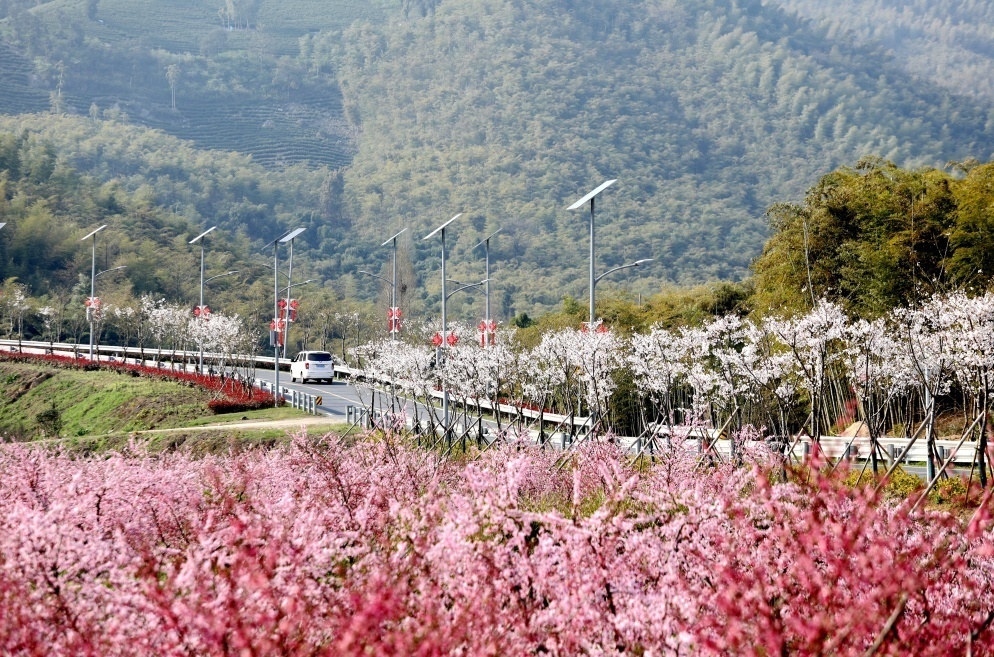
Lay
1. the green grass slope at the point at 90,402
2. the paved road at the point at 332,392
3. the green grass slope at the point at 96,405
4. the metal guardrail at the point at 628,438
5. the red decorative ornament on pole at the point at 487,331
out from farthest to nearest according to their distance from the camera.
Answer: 1. the red decorative ornament on pole at the point at 487,331
2. the green grass slope at the point at 90,402
3. the paved road at the point at 332,392
4. the green grass slope at the point at 96,405
5. the metal guardrail at the point at 628,438

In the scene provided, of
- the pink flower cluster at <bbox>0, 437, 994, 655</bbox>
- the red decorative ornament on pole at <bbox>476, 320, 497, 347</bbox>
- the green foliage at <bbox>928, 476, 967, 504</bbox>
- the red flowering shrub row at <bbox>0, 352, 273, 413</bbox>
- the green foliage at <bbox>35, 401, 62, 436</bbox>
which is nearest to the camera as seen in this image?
the pink flower cluster at <bbox>0, 437, 994, 655</bbox>

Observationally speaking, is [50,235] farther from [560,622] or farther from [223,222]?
[560,622]

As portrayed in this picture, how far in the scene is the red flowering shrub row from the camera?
3859 cm

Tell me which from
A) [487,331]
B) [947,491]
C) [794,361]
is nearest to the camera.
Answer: [947,491]

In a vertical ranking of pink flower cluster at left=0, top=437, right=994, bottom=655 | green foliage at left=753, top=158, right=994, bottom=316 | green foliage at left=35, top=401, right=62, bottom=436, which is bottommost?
green foliage at left=35, top=401, right=62, bottom=436

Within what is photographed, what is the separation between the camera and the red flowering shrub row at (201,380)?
38594 mm

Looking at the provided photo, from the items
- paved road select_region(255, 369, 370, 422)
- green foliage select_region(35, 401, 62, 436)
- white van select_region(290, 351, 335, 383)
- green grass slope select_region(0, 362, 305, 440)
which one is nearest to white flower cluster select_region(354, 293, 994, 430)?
paved road select_region(255, 369, 370, 422)

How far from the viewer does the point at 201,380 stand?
4559 cm

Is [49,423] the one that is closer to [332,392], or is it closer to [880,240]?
[332,392]

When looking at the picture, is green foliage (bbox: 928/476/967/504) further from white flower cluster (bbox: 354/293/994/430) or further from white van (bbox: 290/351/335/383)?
white van (bbox: 290/351/335/383)

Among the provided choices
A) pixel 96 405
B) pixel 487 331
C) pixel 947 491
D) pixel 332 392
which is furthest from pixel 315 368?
pixel 947 491

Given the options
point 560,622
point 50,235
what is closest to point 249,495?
point 560,622

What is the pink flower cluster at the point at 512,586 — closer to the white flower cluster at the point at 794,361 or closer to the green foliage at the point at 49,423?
the white flower cluster at the point at 794,361

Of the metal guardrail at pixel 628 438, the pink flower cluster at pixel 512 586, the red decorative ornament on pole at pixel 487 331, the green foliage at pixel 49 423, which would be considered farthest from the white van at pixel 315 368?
the pink flower cluster at pixel 512 586
